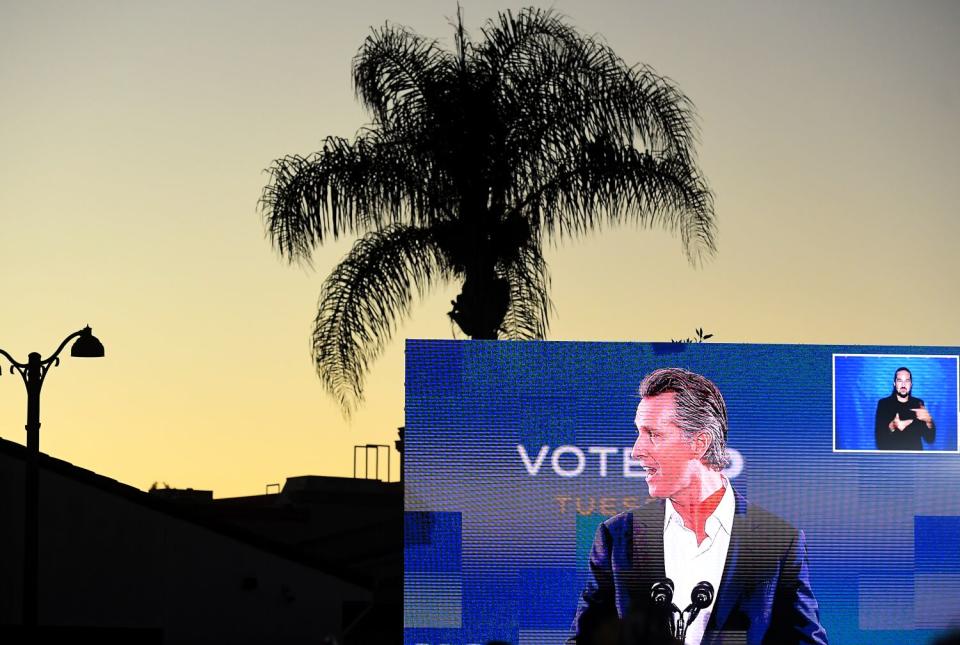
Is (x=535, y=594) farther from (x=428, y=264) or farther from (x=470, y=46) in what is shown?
(x=470, y=46)

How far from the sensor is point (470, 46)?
2112 cm

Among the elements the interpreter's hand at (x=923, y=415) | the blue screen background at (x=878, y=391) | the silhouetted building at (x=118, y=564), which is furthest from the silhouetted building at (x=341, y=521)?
the interpreter's hand at (x=923, y=415)

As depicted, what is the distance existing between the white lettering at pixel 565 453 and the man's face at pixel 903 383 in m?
3.44

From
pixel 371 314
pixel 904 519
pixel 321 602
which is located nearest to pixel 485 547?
pixel 371 314

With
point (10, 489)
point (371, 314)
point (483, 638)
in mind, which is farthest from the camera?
point (10, 489)

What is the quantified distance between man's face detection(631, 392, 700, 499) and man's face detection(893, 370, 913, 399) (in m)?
2.27

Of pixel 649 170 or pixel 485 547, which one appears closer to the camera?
pixel 485 547

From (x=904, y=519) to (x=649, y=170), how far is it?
15.7 feet

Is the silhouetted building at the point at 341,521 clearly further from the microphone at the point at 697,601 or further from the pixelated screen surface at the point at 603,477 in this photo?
the microphone at the point at 697,601

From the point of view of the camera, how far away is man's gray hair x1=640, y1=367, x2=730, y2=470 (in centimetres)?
1972

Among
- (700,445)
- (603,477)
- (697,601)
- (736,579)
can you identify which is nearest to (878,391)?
(700,445)

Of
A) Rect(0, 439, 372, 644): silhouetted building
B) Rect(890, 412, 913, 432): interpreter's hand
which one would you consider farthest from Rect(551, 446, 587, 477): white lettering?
Rect(0, 439, 372, 644): silhouetted building

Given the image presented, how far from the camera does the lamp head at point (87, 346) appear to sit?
21.2 m

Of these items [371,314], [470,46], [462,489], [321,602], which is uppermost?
[470,46]
